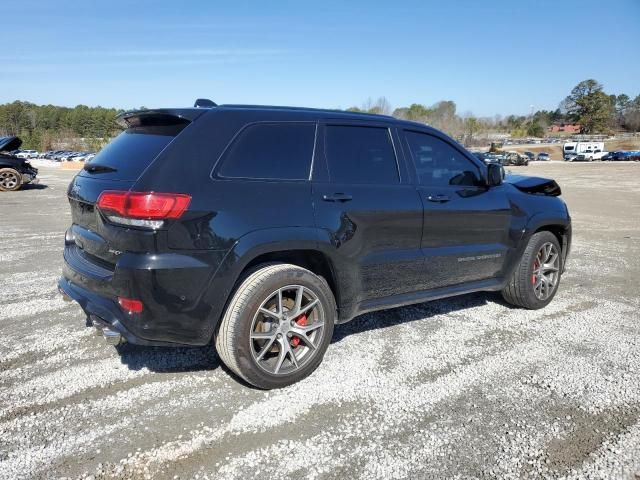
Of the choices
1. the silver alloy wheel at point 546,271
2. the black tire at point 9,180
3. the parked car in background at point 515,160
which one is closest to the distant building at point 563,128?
the parked car in background at point 515,160

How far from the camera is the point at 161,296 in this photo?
2.76 m

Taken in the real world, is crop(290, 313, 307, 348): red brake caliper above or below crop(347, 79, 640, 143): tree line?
below

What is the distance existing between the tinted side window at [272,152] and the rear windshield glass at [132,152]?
15.8 inches

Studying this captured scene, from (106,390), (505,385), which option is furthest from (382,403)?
(106,390)

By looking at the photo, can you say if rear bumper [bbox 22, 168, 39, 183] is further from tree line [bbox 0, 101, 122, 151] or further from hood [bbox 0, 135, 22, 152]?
tree line [bbox 0, 101, 122, 151]

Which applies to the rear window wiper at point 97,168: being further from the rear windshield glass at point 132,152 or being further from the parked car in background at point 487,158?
the parked car in background at point 487,158

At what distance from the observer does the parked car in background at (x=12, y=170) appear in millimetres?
15180

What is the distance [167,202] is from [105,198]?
17.1 inches

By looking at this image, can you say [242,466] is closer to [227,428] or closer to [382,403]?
[227,428]

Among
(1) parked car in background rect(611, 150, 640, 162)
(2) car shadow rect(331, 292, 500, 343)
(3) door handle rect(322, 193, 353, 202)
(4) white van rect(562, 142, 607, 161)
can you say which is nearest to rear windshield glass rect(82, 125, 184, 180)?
(3) door handle rect(322, 193, 353, 202)

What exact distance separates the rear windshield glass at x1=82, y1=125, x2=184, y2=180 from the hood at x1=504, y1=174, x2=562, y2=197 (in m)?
3.30

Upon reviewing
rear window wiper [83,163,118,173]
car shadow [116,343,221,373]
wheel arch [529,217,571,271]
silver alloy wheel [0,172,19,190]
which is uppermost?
rear window wiper [83,163,118,173]

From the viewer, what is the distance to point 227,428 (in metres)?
2.77

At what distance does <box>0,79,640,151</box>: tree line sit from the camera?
93.8 meters
